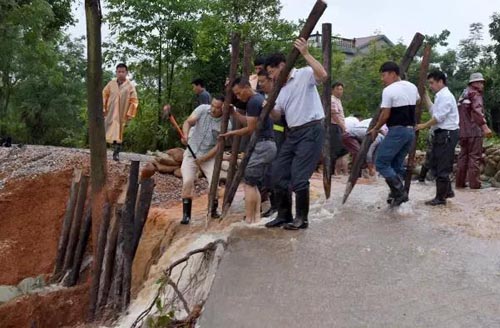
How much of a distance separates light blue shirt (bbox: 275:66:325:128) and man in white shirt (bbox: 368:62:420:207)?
1052 mm

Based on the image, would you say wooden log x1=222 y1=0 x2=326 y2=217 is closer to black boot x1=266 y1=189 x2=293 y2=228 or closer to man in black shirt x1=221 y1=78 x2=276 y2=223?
man in black shirt x1=221 y1=78 x2=276 y2=223

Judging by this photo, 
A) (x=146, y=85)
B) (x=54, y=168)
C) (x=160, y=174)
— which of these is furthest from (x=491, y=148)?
(x=146, y=85)

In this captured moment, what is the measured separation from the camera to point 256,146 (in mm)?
5848

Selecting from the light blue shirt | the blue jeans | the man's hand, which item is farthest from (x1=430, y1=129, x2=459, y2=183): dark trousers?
the man's hand

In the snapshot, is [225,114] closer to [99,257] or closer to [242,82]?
[242,82]

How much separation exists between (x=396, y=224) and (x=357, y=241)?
30.5 inches

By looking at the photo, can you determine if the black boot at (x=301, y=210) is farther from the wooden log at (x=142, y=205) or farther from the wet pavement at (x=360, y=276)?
the wooden log at (x=142, y=205)

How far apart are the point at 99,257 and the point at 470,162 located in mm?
5506

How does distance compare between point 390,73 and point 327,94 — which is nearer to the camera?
point 390,73

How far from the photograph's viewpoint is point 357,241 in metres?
5.23

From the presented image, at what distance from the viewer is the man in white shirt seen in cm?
611

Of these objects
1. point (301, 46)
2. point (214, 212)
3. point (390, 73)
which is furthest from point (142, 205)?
point (390, 73)

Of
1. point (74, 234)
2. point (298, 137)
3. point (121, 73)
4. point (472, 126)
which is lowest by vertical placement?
point (74, 234)

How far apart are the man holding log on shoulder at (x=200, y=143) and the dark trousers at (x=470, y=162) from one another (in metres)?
3.95
